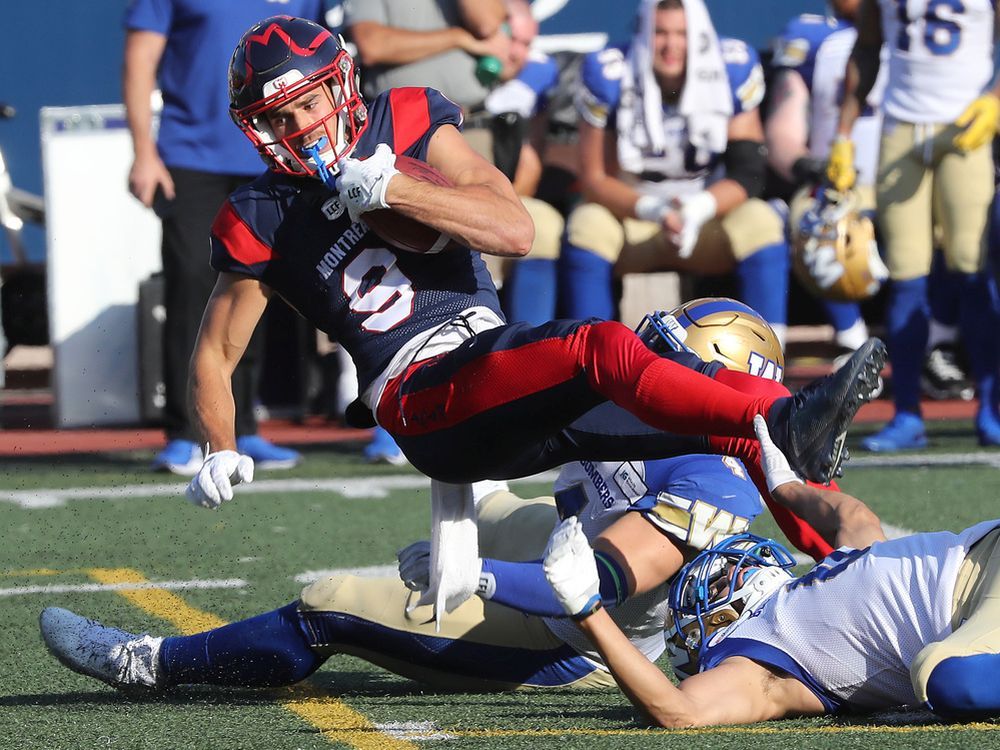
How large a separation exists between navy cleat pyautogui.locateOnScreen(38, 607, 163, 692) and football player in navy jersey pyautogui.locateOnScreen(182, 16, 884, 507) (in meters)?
0.36

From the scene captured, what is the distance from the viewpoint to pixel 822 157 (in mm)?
8680

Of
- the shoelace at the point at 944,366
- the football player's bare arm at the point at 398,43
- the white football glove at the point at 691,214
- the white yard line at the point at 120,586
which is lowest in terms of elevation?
the shoelace at the point at 944,366

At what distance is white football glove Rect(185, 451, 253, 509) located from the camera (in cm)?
348

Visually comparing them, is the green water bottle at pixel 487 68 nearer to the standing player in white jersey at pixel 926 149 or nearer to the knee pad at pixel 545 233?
the knee pad at pixel 545 233

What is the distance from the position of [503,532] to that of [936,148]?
12.7ft

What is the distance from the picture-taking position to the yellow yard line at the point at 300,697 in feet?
10.1

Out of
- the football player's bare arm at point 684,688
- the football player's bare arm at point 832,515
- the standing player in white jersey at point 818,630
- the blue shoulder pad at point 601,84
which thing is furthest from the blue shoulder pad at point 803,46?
the football player's bare arm at point 684,688

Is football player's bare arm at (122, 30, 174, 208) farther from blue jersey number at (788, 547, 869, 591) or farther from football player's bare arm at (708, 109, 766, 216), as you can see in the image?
blue jersey number at (788, 547, 869, 591)

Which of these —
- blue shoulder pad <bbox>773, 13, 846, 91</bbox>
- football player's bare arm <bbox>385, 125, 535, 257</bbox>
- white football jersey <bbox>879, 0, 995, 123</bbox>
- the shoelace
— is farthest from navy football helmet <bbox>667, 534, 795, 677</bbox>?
the shoelace

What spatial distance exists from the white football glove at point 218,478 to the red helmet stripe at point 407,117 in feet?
2.54

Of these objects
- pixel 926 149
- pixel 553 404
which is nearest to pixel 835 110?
pixel 926 149

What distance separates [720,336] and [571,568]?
90cm

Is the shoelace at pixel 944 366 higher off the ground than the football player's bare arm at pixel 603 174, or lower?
lower

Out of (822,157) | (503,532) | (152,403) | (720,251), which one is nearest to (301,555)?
(503,532)
